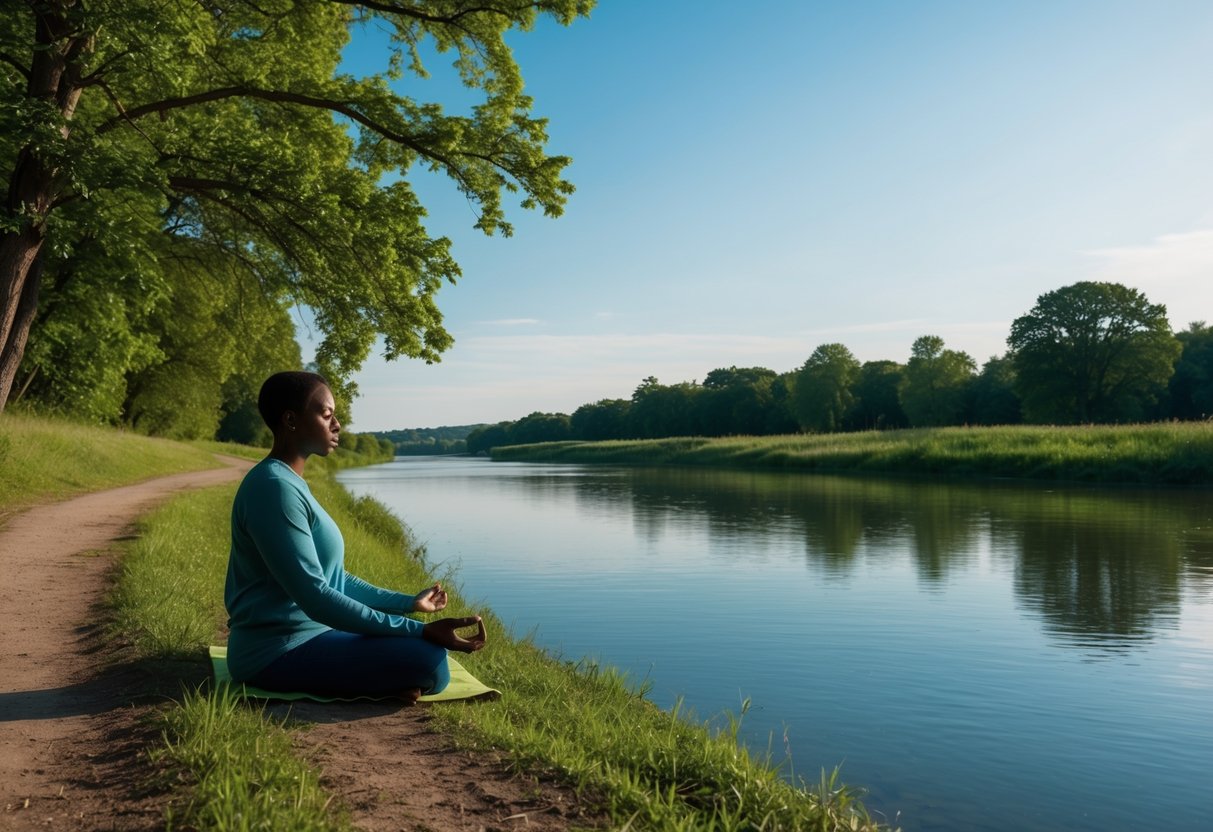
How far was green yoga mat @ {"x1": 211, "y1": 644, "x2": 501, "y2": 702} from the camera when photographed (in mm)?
4566

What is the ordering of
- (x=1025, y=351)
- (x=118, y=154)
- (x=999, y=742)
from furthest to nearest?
(x=1025, y=351) → (x=118, y=154) → (x=999, y=742)

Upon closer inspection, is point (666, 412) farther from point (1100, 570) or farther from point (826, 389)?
point (1100, 570)

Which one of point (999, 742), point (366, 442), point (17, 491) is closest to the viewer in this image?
point (999, 742)

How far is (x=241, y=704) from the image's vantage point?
14.5ft

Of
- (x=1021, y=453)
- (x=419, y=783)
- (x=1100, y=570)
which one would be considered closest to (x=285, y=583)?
(x=419, y=783)

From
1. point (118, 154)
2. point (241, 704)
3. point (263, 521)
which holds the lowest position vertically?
point (241, 704)

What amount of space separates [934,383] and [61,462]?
6444 centimetres

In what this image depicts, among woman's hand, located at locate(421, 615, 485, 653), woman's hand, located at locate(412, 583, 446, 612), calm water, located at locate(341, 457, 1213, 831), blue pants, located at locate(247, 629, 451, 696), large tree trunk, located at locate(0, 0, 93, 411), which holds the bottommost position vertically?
calm water, located at locate(341, 457, 1213, 831)

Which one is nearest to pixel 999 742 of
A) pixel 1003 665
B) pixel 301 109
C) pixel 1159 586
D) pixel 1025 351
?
pixel 1003 665

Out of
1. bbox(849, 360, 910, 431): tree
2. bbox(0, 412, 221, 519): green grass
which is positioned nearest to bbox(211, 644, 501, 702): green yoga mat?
bbox(0, 412, 221, 519): green grass

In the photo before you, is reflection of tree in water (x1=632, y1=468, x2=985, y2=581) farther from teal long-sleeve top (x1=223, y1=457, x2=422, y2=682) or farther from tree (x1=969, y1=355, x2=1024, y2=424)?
tree (x1=969, y1=355, x2=1024, y2=424)

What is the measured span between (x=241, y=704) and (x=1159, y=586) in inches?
421

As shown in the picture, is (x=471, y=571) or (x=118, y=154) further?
(x=471, y=571)

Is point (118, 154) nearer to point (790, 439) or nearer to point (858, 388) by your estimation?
point (790, 439)
